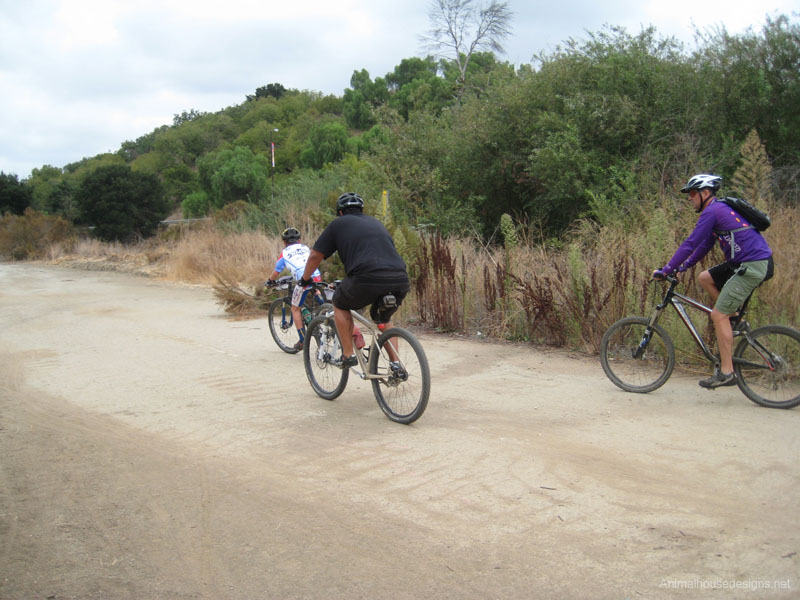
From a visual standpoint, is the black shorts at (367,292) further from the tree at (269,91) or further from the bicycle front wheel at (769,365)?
the tree at (269,91)

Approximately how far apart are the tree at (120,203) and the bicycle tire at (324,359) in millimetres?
32144

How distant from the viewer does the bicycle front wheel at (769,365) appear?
640 cm

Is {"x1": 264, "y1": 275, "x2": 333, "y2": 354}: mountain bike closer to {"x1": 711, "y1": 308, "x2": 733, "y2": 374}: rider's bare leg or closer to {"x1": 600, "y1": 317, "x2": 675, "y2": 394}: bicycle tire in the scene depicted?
{"x1": 600, "y1": 317, "x2": 675, "y2": 394}: bicycle tire

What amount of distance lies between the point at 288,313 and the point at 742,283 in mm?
6063

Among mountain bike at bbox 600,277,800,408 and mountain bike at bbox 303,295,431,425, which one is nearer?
mountain bike at bbox 303,295,431,425

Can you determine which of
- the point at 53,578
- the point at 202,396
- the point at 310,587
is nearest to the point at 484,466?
the point at 310,587

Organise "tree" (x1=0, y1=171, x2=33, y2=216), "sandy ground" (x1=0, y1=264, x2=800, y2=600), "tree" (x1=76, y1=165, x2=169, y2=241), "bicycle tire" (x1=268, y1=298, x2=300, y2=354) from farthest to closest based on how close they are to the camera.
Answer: "tree" (x1=0, y1=171, x2=33, y2=216)
"tree" (x1=76, y1=165, x2=169, y2=241)
"bicycle tire" (x1=268, y1=298, x2=300, y2=354)
"sandy ground" (x1=0, y1=264, x2=800, y2=600)

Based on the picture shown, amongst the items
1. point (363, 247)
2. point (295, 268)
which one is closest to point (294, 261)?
point (295, 268)

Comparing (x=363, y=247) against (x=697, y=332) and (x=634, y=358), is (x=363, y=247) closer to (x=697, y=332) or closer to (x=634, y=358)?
(x=634, y=358)

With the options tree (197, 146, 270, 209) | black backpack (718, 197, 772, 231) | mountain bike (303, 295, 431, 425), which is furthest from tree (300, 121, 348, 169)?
black backpack (718, 197, 772, 231)

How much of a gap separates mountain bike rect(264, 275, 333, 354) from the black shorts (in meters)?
2.80

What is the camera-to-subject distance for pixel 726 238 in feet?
21.5

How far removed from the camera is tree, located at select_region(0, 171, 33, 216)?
56.9 metres

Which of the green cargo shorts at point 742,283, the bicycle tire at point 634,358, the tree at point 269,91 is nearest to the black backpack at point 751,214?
the green cargo shorts at point 742,283
